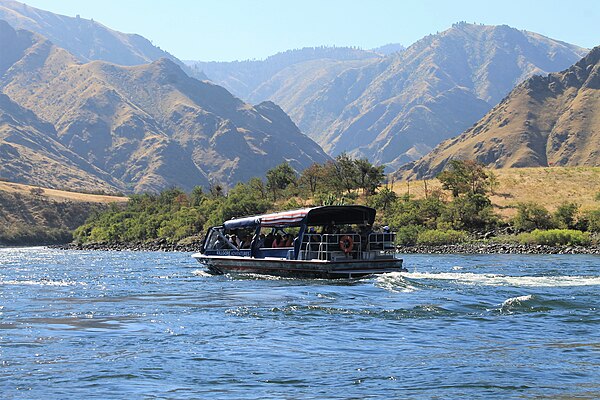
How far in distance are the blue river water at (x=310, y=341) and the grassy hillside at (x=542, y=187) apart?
70.7m

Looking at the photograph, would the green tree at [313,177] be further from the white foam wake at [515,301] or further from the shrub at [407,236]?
the white foam wake at [515,301]

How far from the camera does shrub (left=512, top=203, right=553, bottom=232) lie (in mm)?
93750

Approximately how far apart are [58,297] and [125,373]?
64.0 feet

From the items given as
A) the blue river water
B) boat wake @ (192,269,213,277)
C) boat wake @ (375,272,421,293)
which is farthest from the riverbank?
the blue river water

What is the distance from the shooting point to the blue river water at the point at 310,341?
1775 cm

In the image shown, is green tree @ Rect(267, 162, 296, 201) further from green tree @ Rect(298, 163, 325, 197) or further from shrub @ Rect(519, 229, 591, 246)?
shrub @ Rect(519, 229, 591, 246)

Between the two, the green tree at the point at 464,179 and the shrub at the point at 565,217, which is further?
the green tree at the point at 464,179

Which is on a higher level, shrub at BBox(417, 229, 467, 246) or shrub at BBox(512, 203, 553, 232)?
shrub at BBox(512, 203, 553, 232)

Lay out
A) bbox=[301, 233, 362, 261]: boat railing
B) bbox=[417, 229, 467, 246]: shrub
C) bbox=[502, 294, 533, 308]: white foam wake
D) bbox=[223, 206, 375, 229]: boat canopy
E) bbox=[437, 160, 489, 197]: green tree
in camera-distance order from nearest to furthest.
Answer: bbox=[502, 294, 533, 308]: white foam wake, bbox=[301, 233, 362, 261]: boat railing, bbox=[223, 206, 375, 229]: boat canopy, bbox=[417, 229, 467, 246]: shrub, bbox=[437, 160, 489, 197]: green tree

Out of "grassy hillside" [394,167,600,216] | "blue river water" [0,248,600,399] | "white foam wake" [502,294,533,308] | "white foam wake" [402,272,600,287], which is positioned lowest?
"blue river water" [0,248,600,399]

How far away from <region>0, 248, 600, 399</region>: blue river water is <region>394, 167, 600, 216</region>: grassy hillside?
2783 inches

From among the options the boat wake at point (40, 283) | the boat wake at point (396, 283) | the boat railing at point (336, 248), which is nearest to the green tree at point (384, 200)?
the boat railing at point (336, 248)

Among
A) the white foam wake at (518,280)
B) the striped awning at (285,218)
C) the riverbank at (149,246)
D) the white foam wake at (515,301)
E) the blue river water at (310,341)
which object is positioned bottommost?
the blue river water at (310,341)

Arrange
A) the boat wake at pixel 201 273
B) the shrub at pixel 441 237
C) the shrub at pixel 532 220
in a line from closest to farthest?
the boat wake at pixel 201 273 → the shrub at pixel 441 237 → the shrub at pixel 532 220
